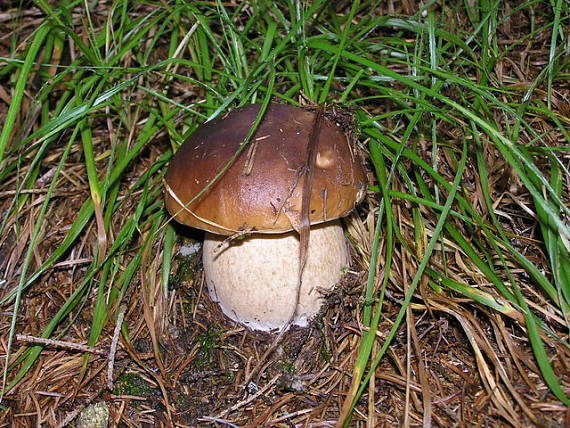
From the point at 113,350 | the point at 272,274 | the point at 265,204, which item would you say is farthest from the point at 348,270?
the point at 113,350

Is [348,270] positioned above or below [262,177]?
below

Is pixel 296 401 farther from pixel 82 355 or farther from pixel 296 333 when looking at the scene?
pixel 82 355

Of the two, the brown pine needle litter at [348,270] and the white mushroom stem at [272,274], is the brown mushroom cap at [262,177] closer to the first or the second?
the brown pine needle litter at [348,270]

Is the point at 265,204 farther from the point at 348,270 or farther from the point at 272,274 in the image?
the point at 348,270

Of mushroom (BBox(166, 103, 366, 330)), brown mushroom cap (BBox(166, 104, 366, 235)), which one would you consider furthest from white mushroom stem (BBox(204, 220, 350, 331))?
brown mushroom cap (BBox(166, 104, 366, 235))

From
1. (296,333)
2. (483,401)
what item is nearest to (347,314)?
(296,333)

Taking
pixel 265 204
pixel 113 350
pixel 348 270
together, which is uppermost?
pixel 265 204

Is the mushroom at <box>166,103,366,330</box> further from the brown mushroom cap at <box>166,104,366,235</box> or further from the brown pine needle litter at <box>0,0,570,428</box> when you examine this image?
the brown pine needle litter at <box>0,0,570,428</box>
